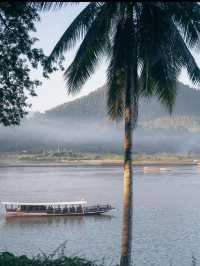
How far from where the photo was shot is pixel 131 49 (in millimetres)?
15188

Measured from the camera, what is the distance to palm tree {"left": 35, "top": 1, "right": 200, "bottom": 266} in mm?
14453

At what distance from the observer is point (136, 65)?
1585cm

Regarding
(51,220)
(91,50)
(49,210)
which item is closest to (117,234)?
(51,220)

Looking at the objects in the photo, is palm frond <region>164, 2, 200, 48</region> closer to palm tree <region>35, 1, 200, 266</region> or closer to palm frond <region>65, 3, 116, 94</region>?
palm tree <region>35, 1, 200, 266</region>

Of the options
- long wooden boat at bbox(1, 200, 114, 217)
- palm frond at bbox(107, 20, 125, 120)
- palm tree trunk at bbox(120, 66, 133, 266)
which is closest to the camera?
palm frond at bbox(107, 20, 125, 120)

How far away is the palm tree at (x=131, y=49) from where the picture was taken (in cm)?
1445

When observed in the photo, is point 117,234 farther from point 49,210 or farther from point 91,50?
point 91,50

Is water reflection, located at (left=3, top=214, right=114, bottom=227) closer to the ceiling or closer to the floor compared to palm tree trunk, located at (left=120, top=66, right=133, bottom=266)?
closer to the floor

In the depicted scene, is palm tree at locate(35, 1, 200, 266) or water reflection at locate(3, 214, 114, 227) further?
water reflection at locate(3, 214, 114, 227)

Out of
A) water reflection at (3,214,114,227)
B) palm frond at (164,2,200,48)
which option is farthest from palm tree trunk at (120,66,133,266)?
water reflection at (3,214,114,227)

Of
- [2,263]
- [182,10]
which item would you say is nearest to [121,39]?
[182,10]

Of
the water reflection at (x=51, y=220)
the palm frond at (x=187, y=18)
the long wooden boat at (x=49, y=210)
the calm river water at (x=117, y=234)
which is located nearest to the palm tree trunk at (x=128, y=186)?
the palm frond at (x=187, y=18)

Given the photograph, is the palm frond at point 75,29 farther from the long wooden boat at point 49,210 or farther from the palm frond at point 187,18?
the long wooden boat at point 49,210

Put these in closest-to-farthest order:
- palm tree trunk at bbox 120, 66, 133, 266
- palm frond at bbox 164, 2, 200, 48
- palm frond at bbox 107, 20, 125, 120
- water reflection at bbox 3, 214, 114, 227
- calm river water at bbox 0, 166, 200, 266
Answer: palm frond at bbox 164, 2, 200, 48, palm frond at bbox 107, 20, 125, 120, palm tree trunk at bbox 120, 66, 133, 266, calm river water at bbox 0, 166, 200, 266, water reflection at bbox 3, 214, 114, 227
